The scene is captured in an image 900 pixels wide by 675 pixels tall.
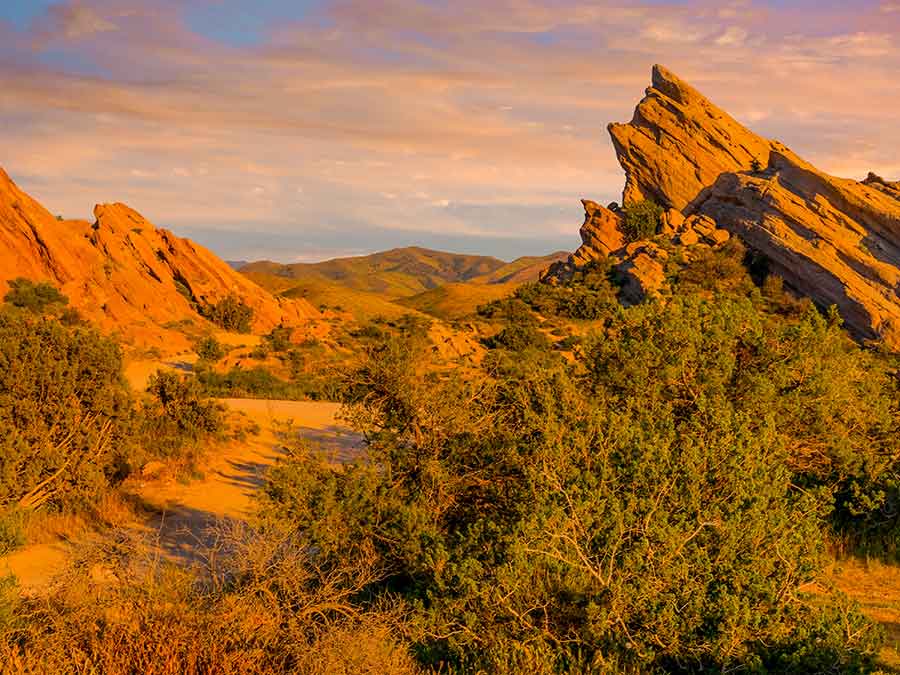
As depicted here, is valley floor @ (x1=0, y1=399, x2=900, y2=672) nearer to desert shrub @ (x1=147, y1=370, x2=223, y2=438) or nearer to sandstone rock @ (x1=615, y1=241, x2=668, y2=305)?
desert shrub @ (x1=147, y1=370, x2=223, y2=438)

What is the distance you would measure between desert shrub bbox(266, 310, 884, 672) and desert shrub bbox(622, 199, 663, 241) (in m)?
40.0

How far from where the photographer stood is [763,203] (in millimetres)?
43125

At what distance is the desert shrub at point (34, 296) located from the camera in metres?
30.8

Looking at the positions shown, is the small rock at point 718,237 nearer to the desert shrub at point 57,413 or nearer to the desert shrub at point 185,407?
the desert shrub at point 185,407

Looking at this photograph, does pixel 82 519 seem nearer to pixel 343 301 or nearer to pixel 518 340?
pixel 518 340

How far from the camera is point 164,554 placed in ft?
33.3

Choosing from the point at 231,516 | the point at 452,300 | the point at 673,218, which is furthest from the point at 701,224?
the point at 231,516

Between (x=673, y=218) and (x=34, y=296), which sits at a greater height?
(x=673, y=218)

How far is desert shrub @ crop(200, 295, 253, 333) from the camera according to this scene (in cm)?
3769

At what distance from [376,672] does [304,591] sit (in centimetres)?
164

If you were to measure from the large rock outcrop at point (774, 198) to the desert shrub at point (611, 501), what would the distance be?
1142 inches

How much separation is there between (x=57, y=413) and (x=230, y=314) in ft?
88.0

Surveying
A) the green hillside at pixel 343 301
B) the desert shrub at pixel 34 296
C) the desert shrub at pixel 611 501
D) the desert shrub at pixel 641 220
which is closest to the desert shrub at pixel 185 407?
the desert shrub at pixel 611 501

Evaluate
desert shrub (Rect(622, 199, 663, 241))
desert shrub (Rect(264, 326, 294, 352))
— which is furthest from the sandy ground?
desert shrub (Rect(622, 199, 663, 241))
